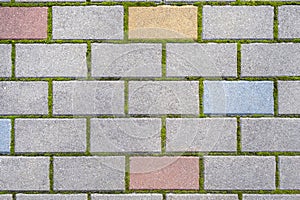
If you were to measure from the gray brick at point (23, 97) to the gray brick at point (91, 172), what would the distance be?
217 mm

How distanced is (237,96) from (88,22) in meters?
0.64

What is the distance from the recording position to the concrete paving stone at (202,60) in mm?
1551

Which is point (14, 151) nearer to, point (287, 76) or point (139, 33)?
point (139, 33)

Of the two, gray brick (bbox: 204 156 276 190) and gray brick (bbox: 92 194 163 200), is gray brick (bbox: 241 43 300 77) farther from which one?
gray brick (bbox: 92 194 163 200)

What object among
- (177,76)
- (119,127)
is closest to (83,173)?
(119,127)

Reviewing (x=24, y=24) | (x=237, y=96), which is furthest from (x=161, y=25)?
(x=24, y=24)

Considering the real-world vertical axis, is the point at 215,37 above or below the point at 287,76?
above

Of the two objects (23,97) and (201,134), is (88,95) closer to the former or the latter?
(23,97)

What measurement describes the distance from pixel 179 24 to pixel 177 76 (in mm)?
201

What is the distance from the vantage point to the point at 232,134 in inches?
61.2

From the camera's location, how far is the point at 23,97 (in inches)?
61.6

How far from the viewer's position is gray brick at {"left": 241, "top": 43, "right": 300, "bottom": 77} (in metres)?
1.55

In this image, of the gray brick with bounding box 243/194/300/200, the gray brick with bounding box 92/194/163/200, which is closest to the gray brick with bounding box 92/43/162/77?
the gray brick with bounding box 92/194/163/200

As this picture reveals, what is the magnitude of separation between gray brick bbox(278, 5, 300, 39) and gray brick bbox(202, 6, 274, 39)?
0.03 m
